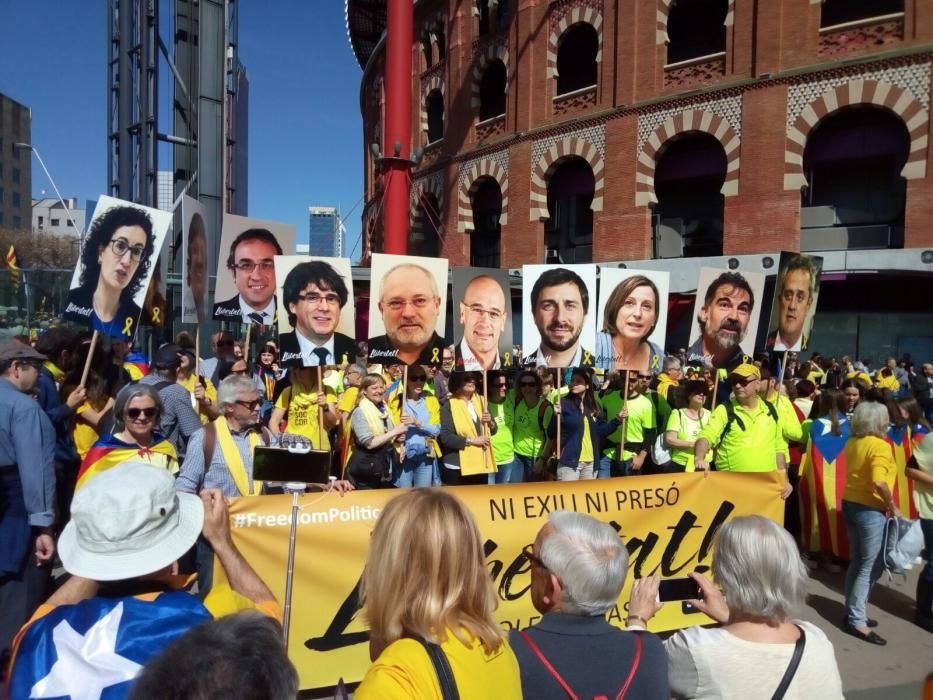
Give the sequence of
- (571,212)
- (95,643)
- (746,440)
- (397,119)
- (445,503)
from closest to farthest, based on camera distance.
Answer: (95,643)
(445,503)
(746,440)
(397,119)
(571,212)

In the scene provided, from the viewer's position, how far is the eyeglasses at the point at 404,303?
6.09 m

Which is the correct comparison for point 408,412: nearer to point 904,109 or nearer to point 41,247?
point 904,109

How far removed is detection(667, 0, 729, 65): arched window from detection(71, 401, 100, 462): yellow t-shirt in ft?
58.2

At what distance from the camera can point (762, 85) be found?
1543 centimetres

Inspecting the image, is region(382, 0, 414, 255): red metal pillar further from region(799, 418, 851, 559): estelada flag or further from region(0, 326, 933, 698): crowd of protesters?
region(799, 418, 851, 559): estelada flag

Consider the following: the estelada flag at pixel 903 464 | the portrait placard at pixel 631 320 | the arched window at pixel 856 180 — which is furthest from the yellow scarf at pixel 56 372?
the arched window at pixel 856 180

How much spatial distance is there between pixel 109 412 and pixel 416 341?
111 inches

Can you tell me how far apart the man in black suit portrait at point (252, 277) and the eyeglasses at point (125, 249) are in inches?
40.5

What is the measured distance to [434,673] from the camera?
1596 mm

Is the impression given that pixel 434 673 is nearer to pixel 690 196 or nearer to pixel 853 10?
pixel 690 196

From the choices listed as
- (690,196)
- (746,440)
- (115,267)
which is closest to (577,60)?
(690,196)

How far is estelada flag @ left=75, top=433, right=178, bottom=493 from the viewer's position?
3.70 meters

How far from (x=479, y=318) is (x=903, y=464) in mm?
4244

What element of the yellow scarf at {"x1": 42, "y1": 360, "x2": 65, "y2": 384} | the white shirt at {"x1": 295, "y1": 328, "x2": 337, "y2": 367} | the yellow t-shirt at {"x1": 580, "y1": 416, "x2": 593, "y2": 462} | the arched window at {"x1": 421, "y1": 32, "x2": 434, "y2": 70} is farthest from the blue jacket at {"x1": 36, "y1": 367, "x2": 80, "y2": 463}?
the arched window at {"x1": 421, "y1": 32, "x2": 434, "y2": 70}
